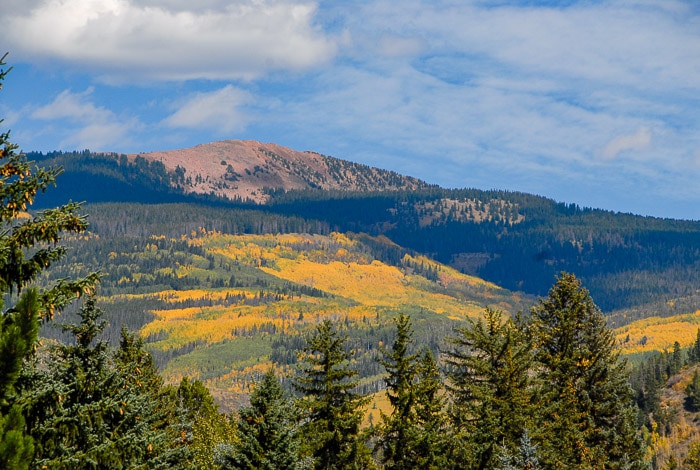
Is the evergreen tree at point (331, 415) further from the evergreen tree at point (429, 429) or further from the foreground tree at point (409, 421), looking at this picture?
the evergreen tree at point (429, 429)

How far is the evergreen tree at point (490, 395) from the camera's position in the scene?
41.5m

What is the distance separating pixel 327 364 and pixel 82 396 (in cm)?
1899

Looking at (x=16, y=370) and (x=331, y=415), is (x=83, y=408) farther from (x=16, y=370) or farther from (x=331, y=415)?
(x=331, y=415)

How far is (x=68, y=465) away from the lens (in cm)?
2050

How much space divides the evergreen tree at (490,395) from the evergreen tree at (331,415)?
4.96 m

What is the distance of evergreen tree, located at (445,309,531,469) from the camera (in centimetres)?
4150

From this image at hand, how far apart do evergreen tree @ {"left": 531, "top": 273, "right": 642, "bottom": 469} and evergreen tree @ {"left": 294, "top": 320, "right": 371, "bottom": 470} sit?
9.49 m

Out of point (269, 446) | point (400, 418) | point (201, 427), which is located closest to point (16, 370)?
point (269, 446)

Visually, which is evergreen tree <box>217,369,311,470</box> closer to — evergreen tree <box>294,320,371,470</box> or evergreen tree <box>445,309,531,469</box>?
evergreen tree <box>294,320,371,470</box>

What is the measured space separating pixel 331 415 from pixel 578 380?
552 inches

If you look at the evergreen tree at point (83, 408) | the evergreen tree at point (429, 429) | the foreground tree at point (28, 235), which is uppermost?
the foreground tree at point (28, 235)

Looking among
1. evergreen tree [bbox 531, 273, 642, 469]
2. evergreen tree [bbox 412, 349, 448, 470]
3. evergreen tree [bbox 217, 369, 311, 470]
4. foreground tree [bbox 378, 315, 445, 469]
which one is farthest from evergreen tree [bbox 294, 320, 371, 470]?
evergreen tree [bbox 531, 273, 642, 469]

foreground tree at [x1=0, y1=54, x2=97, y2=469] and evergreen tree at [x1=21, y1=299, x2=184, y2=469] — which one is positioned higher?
foreground tree at [x1=0, y1=54, x2=97, y2=469]

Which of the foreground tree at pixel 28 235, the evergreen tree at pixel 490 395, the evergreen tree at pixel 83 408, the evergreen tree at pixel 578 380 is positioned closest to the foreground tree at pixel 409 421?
the evergreen tree at pixel 490 395
